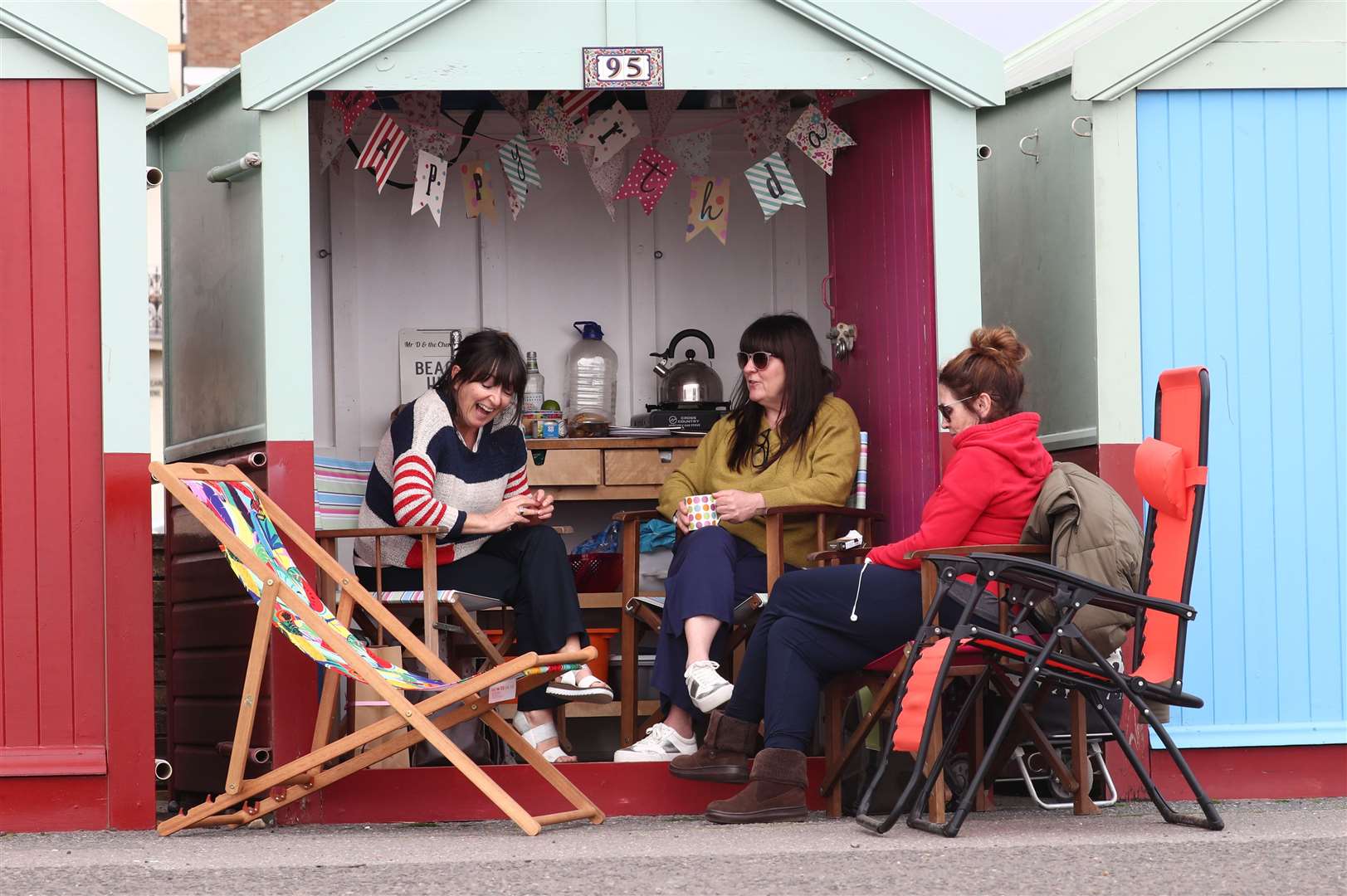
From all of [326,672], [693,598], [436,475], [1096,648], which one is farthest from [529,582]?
[1096,648]

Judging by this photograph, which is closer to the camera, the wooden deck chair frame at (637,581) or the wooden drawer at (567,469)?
the wooden deck chair frame at (637,581)

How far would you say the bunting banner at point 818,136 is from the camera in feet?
19.0

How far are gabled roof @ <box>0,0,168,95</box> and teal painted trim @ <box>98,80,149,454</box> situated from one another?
0.05 meters

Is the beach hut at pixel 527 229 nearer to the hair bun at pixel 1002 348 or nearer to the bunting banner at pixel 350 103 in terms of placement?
the bunting banner at pixel 350 103

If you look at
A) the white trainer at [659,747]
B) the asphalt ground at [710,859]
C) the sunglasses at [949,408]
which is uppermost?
the sunglasses at [949,408]

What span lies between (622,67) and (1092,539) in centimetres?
189

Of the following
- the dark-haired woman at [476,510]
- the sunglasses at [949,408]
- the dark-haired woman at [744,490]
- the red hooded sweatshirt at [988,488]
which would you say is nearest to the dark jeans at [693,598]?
the dark-haired woman at [744,490]

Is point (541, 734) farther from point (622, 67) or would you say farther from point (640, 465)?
point (622, 67)

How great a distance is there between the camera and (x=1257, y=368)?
5172 millimetres

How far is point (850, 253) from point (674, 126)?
896mm

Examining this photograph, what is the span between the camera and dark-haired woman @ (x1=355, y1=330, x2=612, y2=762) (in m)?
5.28

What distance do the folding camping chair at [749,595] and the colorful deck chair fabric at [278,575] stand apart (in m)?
0.93

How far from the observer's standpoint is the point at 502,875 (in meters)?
3.67

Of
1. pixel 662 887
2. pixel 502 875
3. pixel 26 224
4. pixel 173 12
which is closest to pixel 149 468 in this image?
pixel 26 224
